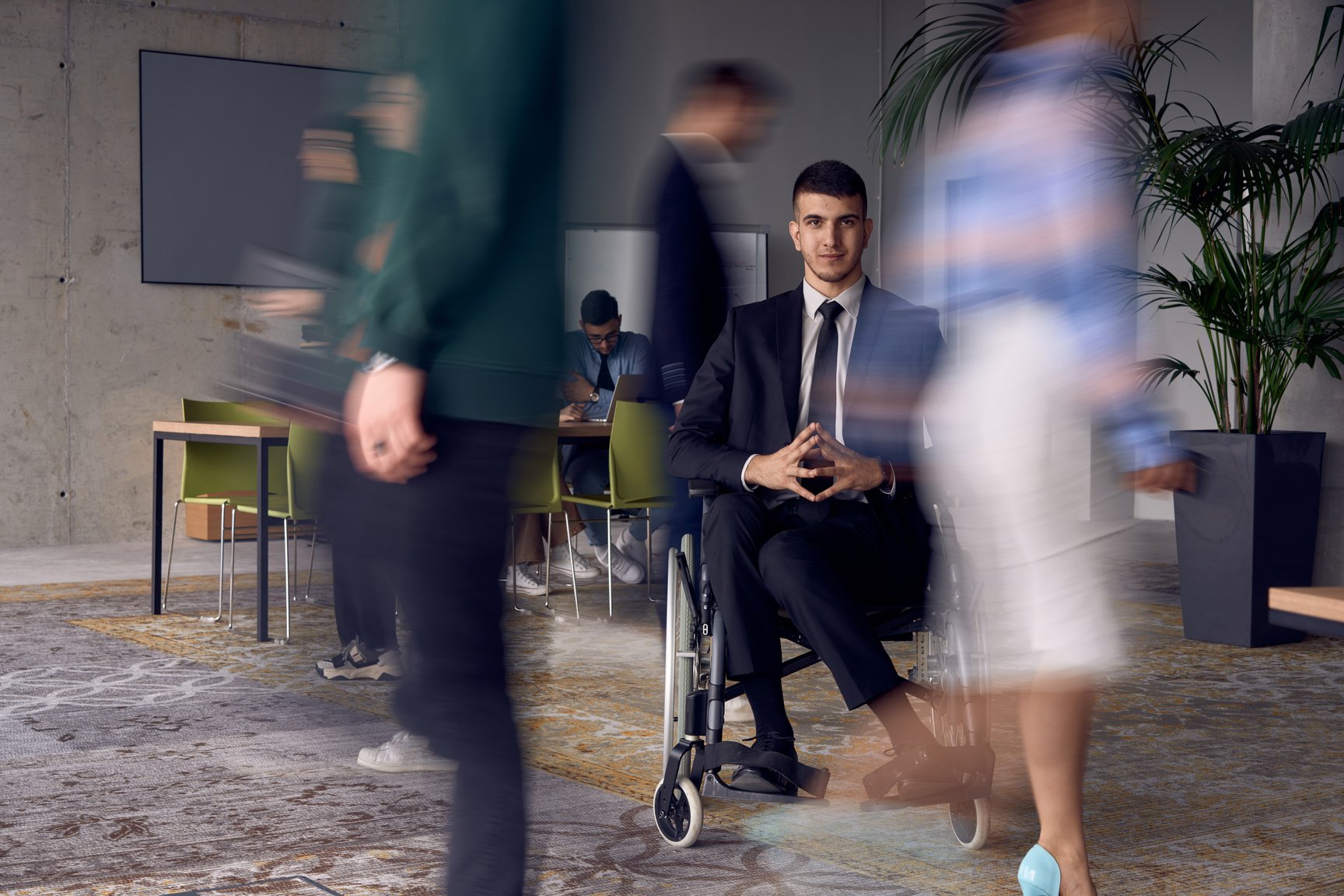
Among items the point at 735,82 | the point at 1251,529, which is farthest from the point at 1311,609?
the point at 1251,529

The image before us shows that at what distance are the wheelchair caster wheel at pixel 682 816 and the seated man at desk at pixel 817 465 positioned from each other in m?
0.08

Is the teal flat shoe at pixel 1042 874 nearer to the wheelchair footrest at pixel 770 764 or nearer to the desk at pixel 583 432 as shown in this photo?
the wheelchair footrest at pixel 770 764

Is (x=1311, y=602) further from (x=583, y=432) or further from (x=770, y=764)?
(x=583, y=432)

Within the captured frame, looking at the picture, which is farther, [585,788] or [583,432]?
[583,432]

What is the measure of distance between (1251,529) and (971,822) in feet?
9.14

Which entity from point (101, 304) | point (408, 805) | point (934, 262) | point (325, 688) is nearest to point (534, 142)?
point (408, 805)

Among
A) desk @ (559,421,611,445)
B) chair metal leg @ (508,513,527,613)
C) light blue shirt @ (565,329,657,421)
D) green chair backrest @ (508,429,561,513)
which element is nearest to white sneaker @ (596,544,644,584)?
chair metal leg @ (508,513,527,613)

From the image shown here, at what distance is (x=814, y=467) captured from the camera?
9.27ft

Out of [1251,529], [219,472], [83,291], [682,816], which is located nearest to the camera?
[682,816]

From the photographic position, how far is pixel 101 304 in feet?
28.7

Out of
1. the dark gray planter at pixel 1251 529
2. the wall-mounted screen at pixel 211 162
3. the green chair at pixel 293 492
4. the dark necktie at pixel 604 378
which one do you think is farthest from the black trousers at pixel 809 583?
the wall-mounted screen at pixel 211 162

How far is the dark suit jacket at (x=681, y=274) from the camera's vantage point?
354 centimetres

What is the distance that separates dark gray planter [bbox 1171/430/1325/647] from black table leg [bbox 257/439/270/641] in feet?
10.5

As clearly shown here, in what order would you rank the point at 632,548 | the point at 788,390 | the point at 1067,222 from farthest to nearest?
1. the point at 632,548
2. the point at 788,390
3. the point at 1067,222
